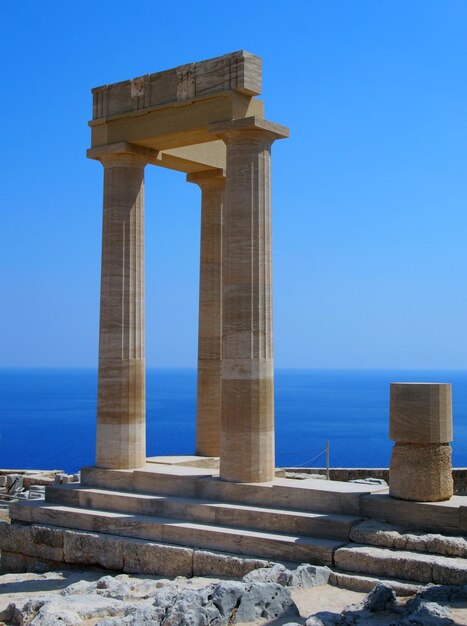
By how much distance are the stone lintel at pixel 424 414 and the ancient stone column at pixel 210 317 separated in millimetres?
6891

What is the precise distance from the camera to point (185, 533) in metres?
14.3

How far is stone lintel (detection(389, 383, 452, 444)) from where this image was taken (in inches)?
511

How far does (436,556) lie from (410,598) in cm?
111

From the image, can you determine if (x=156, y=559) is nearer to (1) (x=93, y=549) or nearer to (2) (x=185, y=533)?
(2) (x=185, y=533)

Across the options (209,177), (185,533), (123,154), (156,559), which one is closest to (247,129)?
(123,154)

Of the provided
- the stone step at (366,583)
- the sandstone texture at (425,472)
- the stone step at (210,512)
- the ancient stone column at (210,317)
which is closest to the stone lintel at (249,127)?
the ancient stone column at (210,317)

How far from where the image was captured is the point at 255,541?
13461 mm

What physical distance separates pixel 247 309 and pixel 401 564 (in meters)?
5.39

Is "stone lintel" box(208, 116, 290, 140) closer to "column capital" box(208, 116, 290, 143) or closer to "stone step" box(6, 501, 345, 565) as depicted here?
"column capital" box(208, 116, 290, 143)

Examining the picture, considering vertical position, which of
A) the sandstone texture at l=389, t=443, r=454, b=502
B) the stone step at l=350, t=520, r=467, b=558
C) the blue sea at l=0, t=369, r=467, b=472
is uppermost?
the sandstone texture at l=389, t=443, r=454, b=502

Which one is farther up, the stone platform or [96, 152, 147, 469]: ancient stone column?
[96, 152, 147, 469]: ancient stone column

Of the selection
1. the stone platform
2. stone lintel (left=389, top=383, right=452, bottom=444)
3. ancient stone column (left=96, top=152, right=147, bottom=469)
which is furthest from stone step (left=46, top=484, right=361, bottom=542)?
stone lintel (left=389, top=383, right=452, bottom=444)

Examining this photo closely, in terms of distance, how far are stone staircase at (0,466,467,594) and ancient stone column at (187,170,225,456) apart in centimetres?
244

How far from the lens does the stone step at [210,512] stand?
13.5 meters
